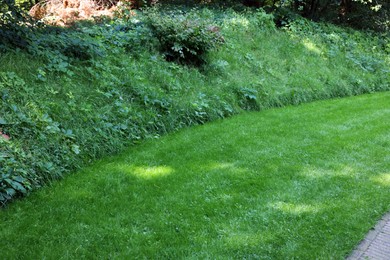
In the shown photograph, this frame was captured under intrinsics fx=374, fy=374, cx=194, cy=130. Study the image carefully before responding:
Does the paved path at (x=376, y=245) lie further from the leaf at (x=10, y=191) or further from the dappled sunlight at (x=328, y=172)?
the leaf at (x=10, y=191)

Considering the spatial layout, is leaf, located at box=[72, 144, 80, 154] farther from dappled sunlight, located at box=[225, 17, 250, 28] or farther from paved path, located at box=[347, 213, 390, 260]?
dappled sunlight, located at box=[225, 17, 250, 28]

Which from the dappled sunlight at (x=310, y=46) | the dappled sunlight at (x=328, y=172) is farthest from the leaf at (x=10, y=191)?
the dappled sunlight at (x=310, y=46)

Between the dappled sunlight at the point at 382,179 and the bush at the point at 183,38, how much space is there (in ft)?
15.6

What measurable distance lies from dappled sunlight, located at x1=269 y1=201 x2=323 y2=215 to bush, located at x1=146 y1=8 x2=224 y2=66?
4877 mm

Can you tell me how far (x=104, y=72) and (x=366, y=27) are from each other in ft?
46.1

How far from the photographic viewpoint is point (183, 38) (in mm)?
8023

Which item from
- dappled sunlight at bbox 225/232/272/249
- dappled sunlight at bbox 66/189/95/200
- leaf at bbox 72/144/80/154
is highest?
leaf at bbox 72/144/80/154

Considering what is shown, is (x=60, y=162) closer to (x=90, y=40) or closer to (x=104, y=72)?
(x=104, y=72)

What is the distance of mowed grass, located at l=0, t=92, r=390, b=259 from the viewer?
3223mm

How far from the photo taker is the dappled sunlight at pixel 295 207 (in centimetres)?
379

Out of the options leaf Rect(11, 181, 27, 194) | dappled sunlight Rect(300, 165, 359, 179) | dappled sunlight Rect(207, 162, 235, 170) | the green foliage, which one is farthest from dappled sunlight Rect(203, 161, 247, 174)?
the green foliage

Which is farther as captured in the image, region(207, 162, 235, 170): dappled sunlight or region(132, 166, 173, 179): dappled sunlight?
region(207, 162, 235, 170): dappled sunlight

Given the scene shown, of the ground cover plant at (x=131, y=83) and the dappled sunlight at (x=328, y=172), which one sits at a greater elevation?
the ground cover plant at (x=131, y=83)

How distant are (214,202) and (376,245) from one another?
5.15 feet
